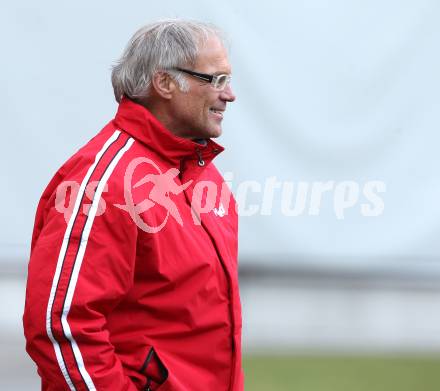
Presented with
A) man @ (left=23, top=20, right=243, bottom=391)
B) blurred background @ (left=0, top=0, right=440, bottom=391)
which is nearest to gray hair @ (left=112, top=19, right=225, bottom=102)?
man @ (left=23, top=20, right=243, bottom=391)

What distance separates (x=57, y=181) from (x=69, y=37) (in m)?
1.36

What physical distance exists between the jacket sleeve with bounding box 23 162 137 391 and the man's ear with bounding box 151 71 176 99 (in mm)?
316

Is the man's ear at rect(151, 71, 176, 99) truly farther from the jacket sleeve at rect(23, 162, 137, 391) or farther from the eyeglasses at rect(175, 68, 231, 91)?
the jacket sleeve at rect(23, 162, 137, 391)

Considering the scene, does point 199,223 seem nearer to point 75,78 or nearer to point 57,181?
point 57,181

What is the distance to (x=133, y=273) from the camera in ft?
6.90

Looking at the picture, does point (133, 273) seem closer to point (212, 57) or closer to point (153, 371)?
point (153, 371)

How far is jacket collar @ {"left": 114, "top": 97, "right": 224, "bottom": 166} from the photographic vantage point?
2.24m

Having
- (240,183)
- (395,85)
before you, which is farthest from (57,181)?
(395,85)

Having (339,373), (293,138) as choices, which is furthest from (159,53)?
(339,373)

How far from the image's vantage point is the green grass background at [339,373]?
13.8 feet

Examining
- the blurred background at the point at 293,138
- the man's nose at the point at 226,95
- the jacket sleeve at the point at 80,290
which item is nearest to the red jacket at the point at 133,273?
the jacket sleeve at the point at 80,290

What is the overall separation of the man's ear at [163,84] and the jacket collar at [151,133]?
0.06 m

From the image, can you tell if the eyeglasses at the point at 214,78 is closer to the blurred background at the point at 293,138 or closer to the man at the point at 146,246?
the man at the point at 146,246

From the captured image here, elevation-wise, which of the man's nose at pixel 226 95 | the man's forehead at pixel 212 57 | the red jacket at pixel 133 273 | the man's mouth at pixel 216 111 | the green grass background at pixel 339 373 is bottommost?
the red jacket at pixel 133 273
